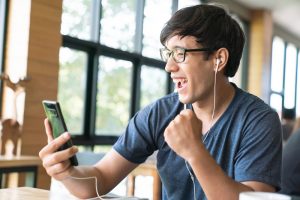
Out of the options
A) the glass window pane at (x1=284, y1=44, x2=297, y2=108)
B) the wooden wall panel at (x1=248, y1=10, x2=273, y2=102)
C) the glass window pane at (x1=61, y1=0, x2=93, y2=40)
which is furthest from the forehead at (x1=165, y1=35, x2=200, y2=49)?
the glass window pane at (x1=284, y1=44, x2=297, y2=108)

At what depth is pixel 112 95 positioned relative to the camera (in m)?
4.66

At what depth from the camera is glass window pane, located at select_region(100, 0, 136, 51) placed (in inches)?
177

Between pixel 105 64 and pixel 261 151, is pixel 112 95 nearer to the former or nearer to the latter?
pixel 105 64

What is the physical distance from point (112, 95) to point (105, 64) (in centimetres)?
37

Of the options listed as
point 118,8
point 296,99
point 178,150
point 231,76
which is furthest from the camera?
point 296,99

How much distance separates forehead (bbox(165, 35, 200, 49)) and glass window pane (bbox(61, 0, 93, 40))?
2.48m

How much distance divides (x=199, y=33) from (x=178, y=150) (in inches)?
16.8

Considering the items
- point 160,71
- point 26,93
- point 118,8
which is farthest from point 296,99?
point 26,93

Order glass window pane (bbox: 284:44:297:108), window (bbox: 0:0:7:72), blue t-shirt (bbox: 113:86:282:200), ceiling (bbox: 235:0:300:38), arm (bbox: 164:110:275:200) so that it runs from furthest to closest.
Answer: glass window pane (bbox: 284:44:297:108)
ceiling (bbox: 235:0:300:38)
window (bbox: 0:0:7:72)
blue t-shirt (bbox: 113:86:282:200)
arm (bbox: 164:110:275:200)

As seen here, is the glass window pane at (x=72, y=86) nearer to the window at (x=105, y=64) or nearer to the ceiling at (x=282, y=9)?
the window at (x=105, y=64)

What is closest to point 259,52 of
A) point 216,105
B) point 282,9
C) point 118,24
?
point 282,9

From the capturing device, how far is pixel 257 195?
806mm

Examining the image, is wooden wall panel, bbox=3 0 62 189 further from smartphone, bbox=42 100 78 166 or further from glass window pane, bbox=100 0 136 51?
smartphone, bbox=42 100 78 166

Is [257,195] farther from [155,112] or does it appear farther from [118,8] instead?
[118,8]
